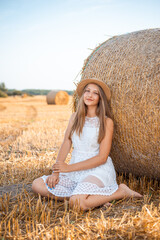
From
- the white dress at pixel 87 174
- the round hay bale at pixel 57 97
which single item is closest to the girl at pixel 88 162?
the white dress at pixel 87 174

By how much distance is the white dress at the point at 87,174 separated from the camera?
2541 mm

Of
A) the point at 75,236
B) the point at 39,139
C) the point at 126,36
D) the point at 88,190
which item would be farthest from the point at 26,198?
the point at 39,139

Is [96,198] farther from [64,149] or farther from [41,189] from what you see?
[64,149]

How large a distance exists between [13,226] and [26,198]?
0.68 m

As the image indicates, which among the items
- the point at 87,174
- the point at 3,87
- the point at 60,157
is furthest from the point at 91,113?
the point at 3,87

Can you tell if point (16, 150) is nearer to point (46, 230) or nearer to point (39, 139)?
point (39, 139)

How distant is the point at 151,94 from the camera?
2645mm

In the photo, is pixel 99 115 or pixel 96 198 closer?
pixel 96 198

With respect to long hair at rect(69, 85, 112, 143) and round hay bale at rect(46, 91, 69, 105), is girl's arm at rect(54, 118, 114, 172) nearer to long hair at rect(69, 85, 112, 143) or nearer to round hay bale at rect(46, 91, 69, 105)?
long hair at rect(69, 85, 112, 143)

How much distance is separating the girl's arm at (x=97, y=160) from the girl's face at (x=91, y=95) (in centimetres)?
27

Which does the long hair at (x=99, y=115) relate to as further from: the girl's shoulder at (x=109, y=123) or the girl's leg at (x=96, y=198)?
the girl's leg at (x=96, y=198)

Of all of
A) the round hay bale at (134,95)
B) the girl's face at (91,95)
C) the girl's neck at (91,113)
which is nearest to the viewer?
the round hay bale at (134,95)

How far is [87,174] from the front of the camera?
2750 mm

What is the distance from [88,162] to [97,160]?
10cm
